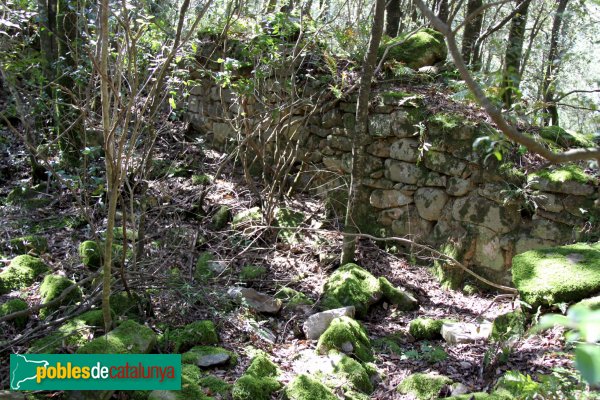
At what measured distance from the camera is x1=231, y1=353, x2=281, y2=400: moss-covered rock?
3.06m

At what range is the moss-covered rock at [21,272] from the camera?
14.5 ft

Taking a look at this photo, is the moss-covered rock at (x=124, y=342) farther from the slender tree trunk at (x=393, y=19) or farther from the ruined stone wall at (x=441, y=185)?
the slender tree trunk at (x=393, y=19)

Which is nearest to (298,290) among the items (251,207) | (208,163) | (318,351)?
(318,351)

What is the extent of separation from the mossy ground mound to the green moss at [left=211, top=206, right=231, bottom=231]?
1618 mm

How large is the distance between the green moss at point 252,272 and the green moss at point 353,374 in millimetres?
1677

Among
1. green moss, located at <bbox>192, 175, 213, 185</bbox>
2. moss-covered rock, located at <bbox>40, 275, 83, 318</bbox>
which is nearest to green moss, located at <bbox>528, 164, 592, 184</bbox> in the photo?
green moss, located at <bbox>192, 175, 213, 185</bbox>

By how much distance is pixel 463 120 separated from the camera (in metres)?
5.18

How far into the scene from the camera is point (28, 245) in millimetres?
5133

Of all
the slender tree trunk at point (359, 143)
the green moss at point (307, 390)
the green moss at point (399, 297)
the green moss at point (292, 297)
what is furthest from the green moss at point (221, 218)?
the green moss at point (307, 390)

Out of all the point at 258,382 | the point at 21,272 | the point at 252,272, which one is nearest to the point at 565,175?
the point at 252,272

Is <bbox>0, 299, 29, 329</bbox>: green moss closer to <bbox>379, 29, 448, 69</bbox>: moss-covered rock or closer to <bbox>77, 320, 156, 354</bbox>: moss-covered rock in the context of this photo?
<bbox>77, 320, 156, 354</bbox>: moss-covered rock

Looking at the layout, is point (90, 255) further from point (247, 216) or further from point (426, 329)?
point (426, 329)

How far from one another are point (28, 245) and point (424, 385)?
13.4 feet

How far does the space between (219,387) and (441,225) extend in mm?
3080
